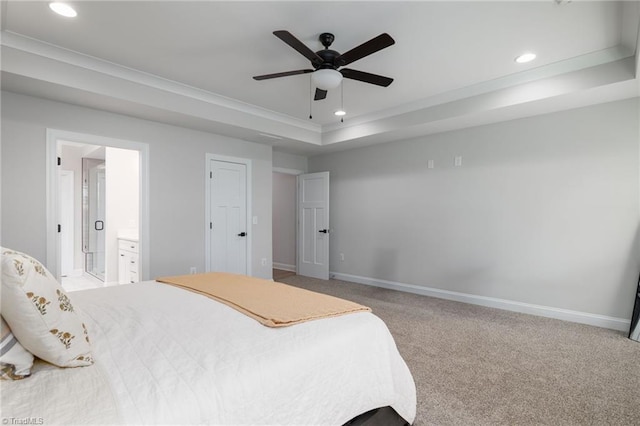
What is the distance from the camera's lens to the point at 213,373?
1.05 metres

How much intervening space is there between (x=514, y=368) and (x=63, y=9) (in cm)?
430

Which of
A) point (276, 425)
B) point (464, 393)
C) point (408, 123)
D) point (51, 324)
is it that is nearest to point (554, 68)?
point (408, 123)

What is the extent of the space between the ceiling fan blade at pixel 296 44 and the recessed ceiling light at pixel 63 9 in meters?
1.54

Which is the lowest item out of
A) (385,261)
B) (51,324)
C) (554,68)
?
(385,261)

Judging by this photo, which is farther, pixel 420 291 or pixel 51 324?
pixel 420 291

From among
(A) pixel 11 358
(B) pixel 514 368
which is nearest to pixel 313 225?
(B) pixel 514 368

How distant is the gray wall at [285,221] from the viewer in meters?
6.69

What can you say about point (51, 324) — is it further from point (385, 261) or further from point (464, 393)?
point (385, 261)

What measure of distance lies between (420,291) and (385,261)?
724 millimetres

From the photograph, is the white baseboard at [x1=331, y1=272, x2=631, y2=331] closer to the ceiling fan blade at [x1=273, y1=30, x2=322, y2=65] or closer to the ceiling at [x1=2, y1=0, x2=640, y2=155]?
the ceiling at [x1=2, y1=0, x2=640, y2=155]

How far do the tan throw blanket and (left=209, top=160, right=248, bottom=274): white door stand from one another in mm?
2048

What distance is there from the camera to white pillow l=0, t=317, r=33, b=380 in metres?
0.94

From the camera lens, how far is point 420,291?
15.5ft

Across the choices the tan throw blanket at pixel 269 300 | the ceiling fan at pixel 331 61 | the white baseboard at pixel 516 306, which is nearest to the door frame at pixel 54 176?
the tan throw blanket at pixel 269 300
